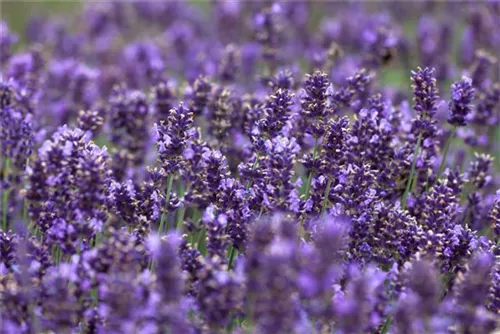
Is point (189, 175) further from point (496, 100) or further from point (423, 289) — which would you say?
point (496, 100)

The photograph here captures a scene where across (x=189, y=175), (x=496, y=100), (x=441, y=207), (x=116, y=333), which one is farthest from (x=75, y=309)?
(x=496, y=100)

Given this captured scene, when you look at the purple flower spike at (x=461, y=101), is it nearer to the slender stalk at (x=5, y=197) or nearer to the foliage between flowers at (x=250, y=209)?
the foliage between flowers at (x=250, y=209)

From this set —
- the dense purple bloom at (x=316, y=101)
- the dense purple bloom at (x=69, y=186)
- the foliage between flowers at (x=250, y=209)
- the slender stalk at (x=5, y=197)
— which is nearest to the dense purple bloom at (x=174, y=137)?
the foliage between flowers at (x=250, y=209)

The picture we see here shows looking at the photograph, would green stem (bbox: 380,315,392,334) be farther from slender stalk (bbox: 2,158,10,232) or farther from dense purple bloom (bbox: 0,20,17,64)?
dense purple bloom (bbox: 0,20,17,64)

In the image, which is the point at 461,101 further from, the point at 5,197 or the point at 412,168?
the point at 5,197

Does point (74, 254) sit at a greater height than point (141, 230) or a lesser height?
lesser

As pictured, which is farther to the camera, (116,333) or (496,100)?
(496,100)

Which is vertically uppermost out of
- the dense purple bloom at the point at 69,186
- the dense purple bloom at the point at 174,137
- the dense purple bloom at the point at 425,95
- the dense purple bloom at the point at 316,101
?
the dense purple bloom at the point at 425,95

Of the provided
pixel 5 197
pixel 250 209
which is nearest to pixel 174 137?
pixel 250 209
